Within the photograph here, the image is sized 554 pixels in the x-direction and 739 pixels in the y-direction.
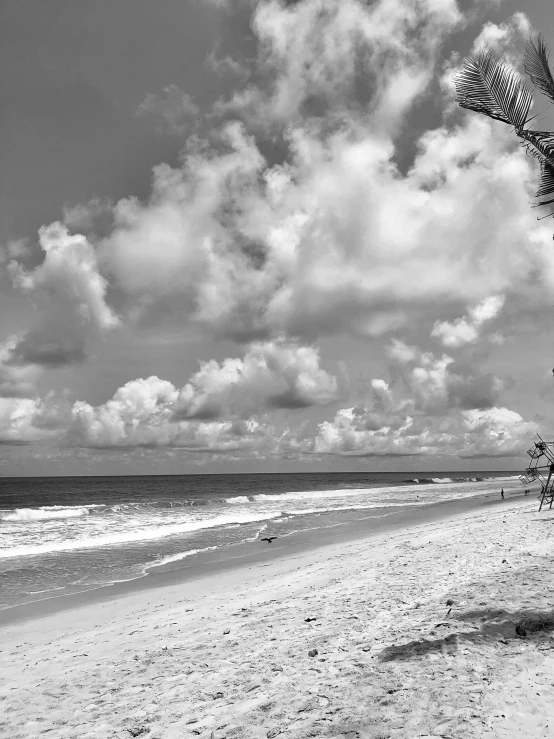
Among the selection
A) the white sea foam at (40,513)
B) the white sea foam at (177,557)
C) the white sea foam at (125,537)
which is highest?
the white sea foam at (177,557)

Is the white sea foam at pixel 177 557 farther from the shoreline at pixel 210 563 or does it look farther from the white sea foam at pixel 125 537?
the white sea foam at pixel 125 537

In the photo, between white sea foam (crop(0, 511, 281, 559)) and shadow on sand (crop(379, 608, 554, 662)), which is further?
white sea foam (crop(0, 511, 281, 559))

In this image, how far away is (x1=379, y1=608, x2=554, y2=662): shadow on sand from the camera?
635cm

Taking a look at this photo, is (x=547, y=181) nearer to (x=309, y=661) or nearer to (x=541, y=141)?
(x=541, y=141)

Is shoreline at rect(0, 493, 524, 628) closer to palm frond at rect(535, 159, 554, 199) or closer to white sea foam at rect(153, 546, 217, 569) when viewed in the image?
white sea foam at rect(153, 546, 217, 569)

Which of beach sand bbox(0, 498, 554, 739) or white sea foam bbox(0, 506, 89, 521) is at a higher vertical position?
beach sand bbox(0, 498, 554, 739)

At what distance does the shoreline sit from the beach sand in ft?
3.76

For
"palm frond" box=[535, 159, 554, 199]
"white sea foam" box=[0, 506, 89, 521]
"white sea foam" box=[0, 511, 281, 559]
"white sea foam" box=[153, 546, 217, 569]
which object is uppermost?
"palm frond" box=[535, 159, 554, 199]

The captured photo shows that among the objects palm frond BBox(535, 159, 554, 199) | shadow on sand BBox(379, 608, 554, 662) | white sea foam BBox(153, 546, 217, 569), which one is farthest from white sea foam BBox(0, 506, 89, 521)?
palm frond BBox(535, 159, 554, 199)

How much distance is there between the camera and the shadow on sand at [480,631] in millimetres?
6352

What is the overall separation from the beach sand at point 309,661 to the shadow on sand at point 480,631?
0.03m

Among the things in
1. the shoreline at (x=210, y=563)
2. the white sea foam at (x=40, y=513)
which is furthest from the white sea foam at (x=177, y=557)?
the white sea foam at (x=40, y=513)

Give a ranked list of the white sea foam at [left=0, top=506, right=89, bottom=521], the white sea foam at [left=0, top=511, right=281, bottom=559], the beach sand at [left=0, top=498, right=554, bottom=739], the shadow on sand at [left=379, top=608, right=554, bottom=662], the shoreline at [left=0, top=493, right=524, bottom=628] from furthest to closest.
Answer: the white sea foam at [left=0, top=506, right=89, bottom=521] < the white sea foam at [left=0, top=511, right=281, bottom=559] < the shoreline at [left=0, top=493, right=524, bottom=628] < the shadow on sand at [left=379, top=608, right=554, bottom=662] < the beach sand at [left=0, top=498, right=554, bottom=739]

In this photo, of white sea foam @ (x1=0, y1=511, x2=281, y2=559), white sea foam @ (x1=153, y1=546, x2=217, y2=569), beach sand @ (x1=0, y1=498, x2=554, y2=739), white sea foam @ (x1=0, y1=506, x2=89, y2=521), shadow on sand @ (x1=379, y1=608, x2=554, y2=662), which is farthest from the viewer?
white sea foam @ (x1=0, y1=506, x2=89, y2=521)
